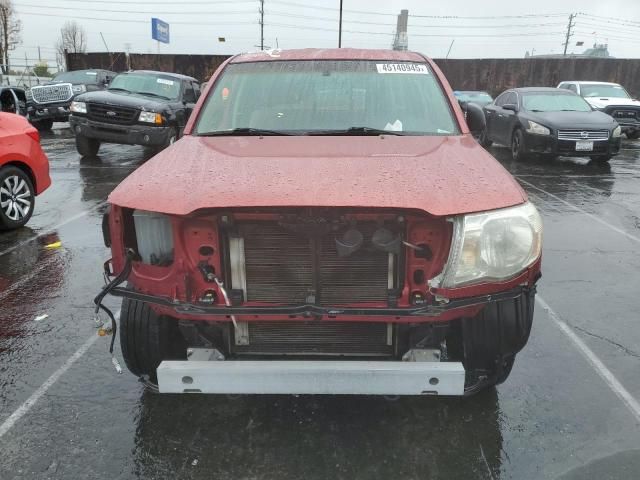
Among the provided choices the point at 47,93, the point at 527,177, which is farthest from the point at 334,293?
the point at 47,93

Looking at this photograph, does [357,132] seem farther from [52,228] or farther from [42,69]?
[42,69]

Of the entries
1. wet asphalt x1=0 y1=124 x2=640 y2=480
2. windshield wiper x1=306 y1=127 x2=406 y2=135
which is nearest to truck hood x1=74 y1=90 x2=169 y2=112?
wet asphalt x1=0 y1=124 x2=640 y2=480

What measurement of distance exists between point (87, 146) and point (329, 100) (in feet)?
31.2

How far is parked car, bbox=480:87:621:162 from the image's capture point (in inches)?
435

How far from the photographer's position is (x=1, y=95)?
1230 centimetres

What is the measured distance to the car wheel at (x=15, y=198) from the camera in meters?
6.27

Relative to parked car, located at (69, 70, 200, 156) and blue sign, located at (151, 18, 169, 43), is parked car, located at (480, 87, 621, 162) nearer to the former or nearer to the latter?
parked car, located at (69, 70, 200, 156)

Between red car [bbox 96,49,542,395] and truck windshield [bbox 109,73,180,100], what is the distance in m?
9.62

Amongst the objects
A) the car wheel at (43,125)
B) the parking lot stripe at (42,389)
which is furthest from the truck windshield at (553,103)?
the car wheel at (43,125)

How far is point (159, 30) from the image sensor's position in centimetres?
3631

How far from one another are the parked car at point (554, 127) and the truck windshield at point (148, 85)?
6.50 metres

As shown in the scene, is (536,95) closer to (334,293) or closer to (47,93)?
(334,293)

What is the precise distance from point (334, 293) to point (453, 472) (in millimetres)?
1020

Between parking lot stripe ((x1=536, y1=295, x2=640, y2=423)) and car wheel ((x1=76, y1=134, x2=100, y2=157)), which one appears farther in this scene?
car wheel ((x1=76, y1=134, x2=100, y2=157))
